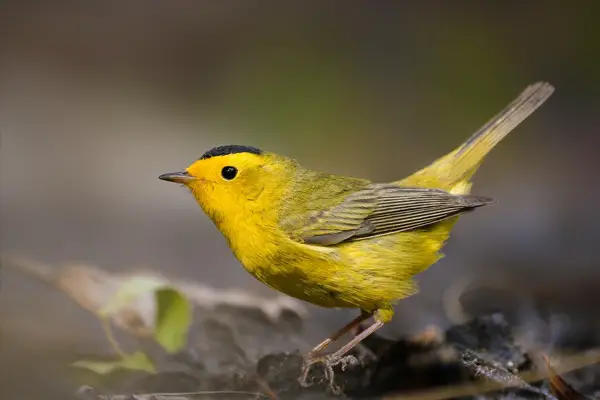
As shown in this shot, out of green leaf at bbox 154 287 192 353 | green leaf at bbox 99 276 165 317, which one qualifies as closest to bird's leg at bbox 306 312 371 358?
green leaf at bbox 154 287 192 353

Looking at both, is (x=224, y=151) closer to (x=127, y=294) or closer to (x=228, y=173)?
(x=228, y=173)

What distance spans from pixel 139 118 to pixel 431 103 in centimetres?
225

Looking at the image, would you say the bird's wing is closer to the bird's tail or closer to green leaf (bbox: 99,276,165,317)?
the bird's tail

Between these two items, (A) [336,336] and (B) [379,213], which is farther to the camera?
(B) [379,213]

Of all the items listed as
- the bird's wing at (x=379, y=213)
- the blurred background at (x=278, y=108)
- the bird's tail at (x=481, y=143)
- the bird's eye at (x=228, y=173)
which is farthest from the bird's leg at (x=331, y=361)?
the blurred background at (x=278, y=108)

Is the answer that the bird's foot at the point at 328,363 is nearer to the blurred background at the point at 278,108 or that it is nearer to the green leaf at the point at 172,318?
the green leaf at the point at 172,318

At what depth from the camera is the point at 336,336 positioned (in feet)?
9.53

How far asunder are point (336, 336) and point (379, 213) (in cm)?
45

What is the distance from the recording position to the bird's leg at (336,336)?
2804 mm

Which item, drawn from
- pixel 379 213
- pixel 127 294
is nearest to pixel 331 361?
pixel 379 213

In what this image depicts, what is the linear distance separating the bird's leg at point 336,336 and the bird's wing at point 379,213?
0.27 metres

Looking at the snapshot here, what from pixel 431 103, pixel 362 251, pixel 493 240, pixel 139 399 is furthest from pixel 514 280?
pixel 431 103

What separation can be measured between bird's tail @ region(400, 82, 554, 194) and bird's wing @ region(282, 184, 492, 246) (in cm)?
24

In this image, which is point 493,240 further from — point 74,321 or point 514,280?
point 74,321
